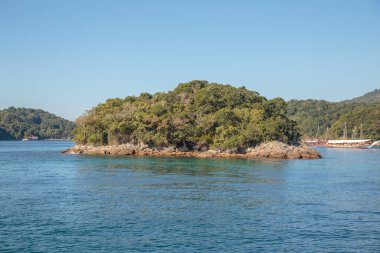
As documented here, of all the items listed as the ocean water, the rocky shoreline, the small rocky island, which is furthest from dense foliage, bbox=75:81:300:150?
the ocean water

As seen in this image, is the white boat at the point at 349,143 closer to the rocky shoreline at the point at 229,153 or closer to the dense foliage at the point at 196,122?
the dense foliage at the point at 196,122

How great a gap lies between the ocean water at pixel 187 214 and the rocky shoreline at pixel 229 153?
35837 mm

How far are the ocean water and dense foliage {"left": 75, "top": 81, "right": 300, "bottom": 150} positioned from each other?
4010cm

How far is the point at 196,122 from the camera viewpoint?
95000 millimetres

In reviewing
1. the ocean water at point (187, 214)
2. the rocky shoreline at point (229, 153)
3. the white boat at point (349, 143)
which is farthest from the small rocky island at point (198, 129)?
the white boat at point (349, 143)

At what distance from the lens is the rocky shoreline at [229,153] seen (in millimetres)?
84625

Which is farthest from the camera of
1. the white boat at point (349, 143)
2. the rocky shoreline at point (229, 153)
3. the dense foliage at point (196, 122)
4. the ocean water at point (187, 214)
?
the white boat at point (349, 143)

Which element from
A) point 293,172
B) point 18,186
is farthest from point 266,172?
point 18,186

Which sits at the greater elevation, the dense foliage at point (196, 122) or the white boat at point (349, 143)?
the dense foliage at point (196, 122)

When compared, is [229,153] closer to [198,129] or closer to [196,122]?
[198,129]

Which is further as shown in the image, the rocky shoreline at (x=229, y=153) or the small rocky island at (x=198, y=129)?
the small rocky island at (x=198, y=129)

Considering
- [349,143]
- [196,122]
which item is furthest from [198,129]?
[349,143]

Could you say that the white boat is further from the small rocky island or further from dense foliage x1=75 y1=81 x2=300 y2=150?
the small rocky island

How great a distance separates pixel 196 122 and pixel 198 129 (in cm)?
333
